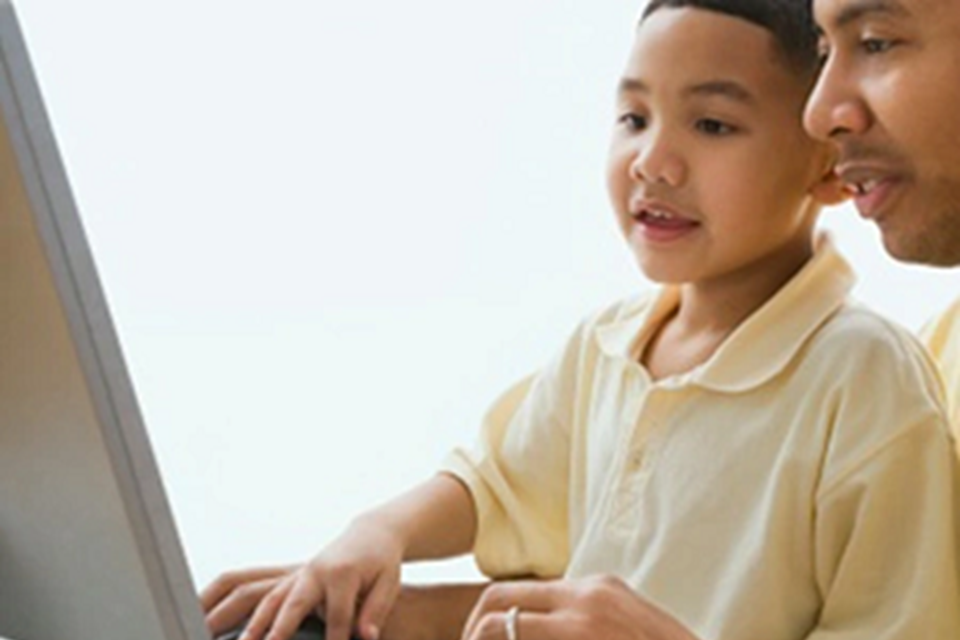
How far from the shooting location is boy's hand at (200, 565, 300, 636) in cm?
108

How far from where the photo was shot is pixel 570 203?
1.85m

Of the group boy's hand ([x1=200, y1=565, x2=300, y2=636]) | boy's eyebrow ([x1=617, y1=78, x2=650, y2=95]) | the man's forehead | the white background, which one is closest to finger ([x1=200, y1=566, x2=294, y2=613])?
boy's hand ([x1=200, y1=565, x2=300, y2=636])

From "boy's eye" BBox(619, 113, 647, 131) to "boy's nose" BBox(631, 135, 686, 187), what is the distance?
0.04 metres

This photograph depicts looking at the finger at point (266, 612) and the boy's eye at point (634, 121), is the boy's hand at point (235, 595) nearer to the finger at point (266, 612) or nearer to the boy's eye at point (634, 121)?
the finger at point (266, 612)

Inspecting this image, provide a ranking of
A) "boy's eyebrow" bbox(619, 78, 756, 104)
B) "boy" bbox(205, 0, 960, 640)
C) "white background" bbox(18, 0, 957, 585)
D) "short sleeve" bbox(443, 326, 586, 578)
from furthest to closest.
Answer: "white background" bbox(18, 0, 957, 585)
"short sleeve" bbox(443, 326, 586, 578)
"boy's eyebrow" bbox(619, 78, 756, 104)
"boy" bbox(205, 0, 960, 640)

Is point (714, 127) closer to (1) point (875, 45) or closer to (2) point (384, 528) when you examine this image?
(1) point (875, 45)

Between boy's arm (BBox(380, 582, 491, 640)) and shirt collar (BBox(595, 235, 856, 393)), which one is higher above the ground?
shirt collar (BBox(595, 235, 856, 393))

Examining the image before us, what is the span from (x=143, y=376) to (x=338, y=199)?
0.29 meters

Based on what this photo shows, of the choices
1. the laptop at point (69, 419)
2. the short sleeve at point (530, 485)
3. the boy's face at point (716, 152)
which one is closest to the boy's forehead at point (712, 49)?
the boy's face at point (716, 152)

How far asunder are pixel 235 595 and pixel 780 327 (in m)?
0.41

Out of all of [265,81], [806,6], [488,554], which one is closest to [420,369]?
[265,81]

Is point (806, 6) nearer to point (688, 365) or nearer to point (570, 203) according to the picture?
point (688, 365)

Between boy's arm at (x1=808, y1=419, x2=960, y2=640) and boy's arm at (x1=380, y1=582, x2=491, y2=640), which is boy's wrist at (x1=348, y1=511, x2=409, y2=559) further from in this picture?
boy's arm at (x1=808, y1=419, x2=960, y2=640)

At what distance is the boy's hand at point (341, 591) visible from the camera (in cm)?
104
